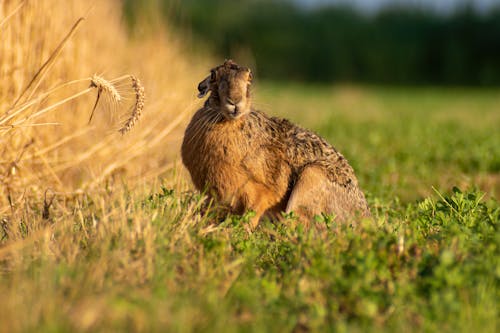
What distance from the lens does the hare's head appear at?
4434 millimetres

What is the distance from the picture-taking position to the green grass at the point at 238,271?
2.99 m

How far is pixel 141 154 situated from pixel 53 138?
855 mm

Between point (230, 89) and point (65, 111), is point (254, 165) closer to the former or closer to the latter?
point (230, 89)

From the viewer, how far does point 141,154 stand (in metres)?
6.73

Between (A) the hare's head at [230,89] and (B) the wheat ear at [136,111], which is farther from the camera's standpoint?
(A) the hare's head at [230,89]

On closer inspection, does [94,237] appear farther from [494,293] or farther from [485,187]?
[485,187]

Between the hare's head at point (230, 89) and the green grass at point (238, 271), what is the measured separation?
2.15 ft

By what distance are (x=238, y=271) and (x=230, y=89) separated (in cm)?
138

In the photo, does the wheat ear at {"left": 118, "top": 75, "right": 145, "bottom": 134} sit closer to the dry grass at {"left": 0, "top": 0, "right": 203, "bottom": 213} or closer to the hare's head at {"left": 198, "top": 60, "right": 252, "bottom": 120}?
the dry grass at {"left": 0, "top": 0, "right": 203, "bottom": 213}

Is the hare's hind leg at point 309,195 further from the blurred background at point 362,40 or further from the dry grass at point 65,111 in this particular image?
the blurred background at point 362,40

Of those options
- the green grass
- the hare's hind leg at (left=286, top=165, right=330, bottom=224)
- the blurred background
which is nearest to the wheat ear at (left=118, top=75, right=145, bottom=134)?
the green grass

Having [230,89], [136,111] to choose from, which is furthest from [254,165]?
[136,111]

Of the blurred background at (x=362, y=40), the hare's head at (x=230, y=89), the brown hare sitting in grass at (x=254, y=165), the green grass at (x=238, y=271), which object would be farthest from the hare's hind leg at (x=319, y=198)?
the blurred background at (x=362, y=40)

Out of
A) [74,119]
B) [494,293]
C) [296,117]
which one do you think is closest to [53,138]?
[74,119]
